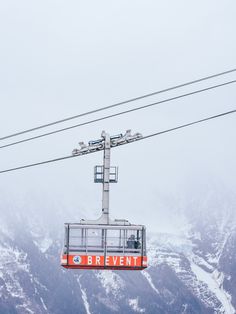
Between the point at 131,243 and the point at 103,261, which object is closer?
the point at 103,261

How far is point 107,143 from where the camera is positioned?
9331 centimetres

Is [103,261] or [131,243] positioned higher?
[131,243]

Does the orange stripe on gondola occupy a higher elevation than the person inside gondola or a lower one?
lower

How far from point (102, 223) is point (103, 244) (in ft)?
6.66

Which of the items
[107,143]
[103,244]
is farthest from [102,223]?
[107,143]

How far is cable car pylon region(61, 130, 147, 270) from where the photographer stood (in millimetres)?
91562

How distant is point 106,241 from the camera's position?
91938mm

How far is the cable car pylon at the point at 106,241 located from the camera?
300ft

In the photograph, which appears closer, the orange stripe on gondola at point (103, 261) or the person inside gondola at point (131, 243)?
the orange stripe on gondola at point (103, 261)

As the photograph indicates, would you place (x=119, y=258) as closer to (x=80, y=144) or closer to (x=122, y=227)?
(x=122, y=227)

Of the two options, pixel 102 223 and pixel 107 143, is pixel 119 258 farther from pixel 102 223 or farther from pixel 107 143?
pixel 107 143

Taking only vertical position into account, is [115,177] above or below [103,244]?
above

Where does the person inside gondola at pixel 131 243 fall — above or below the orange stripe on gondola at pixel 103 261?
above

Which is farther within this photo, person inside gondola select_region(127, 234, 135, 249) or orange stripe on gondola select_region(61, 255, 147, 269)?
person inside gondola select_region(127, 234, 135, 249)
